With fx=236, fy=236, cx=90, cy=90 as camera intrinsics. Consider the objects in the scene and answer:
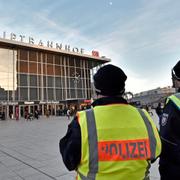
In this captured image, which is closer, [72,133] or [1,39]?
[72,133]

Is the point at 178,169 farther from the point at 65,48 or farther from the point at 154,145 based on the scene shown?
the point at 65,48

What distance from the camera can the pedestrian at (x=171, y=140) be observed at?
1874 mm

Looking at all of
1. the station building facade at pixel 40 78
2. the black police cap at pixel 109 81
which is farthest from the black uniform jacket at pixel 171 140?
the station building facade at pixel 40 78

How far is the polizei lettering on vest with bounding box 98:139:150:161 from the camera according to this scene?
161 cm

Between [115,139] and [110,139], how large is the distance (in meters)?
0.04

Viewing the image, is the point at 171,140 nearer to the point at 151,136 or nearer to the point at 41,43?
the point at 151,136

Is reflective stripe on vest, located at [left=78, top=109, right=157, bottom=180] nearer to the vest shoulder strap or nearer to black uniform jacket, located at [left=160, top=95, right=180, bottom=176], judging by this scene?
the vest shoulder strap

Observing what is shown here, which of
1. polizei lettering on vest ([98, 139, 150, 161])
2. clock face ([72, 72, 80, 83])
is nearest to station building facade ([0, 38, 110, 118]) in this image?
clock face ([72, 72, 80, 83])

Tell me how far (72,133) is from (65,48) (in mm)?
51515

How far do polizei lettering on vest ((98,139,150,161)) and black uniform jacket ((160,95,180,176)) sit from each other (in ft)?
0.95

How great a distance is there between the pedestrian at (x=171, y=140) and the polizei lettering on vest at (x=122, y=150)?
0.96 feet

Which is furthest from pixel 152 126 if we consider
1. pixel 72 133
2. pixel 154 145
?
pixel 72 133

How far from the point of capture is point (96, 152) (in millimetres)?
1605

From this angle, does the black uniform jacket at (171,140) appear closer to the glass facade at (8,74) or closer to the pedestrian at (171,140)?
the pedestrian at (171,140)
